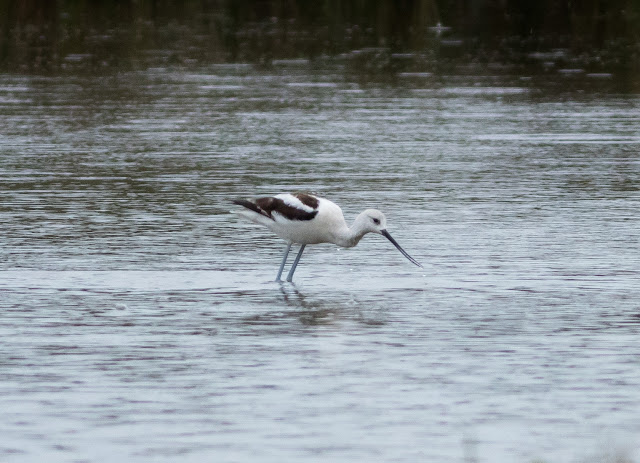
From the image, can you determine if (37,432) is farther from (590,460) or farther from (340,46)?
(340,46)

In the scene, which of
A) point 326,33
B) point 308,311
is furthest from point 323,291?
point 326,33

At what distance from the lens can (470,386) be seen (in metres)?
9.55

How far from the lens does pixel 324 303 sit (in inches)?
496

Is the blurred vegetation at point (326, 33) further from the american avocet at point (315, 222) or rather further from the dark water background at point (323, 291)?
the american avocet at point (315, 222)

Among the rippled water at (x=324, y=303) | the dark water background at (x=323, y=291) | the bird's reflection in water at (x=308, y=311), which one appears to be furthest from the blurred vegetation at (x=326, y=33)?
the bird's reflection in water at (x=308, y=311)

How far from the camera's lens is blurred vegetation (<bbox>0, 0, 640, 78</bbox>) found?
46094 mm

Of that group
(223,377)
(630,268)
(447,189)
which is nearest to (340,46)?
(447,189)

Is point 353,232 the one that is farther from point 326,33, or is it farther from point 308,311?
point 326,33

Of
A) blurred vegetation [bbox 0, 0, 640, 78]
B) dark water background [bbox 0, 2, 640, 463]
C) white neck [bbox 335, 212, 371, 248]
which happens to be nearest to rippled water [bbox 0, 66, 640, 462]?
dark water background [bbox 0, 2, 640, 463]

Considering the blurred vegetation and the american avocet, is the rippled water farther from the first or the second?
the blurred vegetation

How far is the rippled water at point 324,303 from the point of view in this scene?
8.55 m

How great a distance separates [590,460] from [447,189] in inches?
511

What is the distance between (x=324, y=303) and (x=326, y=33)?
4678 centimetres

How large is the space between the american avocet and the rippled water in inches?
15.6
